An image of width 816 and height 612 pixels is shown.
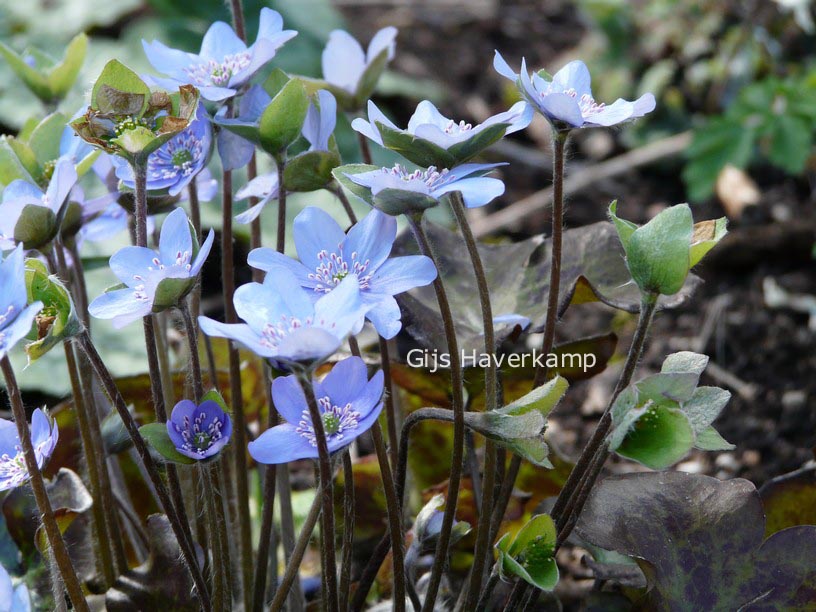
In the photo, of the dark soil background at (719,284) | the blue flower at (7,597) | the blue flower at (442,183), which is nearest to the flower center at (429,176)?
the blue flower at (442,183)

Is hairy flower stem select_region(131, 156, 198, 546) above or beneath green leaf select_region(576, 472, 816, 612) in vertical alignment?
above

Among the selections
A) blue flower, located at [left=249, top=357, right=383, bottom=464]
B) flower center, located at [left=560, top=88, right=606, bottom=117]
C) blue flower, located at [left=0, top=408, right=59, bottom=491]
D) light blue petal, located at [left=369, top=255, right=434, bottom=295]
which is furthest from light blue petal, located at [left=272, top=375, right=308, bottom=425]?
flower center, located at [left=560, top=88, right=606, bottom=117]

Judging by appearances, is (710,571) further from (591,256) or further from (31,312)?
(31,312)

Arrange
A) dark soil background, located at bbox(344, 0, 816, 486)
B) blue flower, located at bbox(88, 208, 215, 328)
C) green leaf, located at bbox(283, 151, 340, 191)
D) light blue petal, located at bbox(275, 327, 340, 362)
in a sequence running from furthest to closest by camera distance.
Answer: dark soil background, located at bbox(344, 0, 816, 486), green leaf, located at bbox(283, 151, 340, 191), blue flower, located at bbox(88, 208, 215, 328), light blue petal, located at bbox(275, 327, 340, 362)

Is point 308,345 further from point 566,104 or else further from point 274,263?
point 566,104

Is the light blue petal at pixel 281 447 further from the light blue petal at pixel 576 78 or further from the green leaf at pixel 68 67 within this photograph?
the green leaf at pixel 68 67

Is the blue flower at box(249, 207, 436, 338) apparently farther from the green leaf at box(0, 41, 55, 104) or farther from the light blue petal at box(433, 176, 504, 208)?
the green leaf at box(0, 41, 55, 104)
